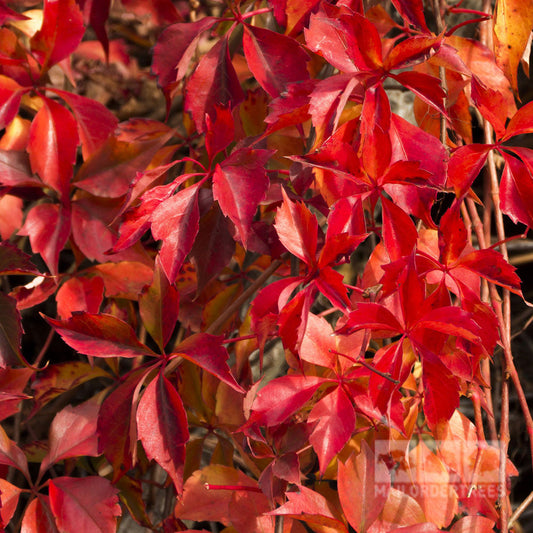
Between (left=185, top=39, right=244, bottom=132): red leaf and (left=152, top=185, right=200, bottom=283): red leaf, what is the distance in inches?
4.3

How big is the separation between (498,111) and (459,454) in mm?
380

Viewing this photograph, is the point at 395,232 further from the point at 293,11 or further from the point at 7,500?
the point at 7,500

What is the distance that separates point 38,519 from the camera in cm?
62

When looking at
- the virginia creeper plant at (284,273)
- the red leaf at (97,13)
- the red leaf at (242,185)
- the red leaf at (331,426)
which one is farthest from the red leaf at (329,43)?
the red leaf at (97,13)

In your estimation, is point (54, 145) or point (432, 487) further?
point (54, 145)

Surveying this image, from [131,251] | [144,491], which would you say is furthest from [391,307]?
[144,491]

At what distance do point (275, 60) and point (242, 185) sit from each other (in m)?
0.17

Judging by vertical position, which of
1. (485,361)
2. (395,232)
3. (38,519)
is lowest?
(38,519)

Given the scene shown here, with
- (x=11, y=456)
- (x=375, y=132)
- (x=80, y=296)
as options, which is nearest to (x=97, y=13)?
(x=80, y=296)

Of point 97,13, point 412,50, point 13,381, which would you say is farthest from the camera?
point 97,13

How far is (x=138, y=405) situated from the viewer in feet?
1.81

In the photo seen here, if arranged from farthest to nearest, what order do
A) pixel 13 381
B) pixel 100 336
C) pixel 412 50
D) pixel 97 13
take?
pixel 97 13, pixel 13 381, pixel 100 336, pixel 412 50

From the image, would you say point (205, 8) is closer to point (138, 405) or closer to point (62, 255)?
point (62, 255)

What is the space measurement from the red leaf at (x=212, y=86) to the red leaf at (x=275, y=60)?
0.03 m
